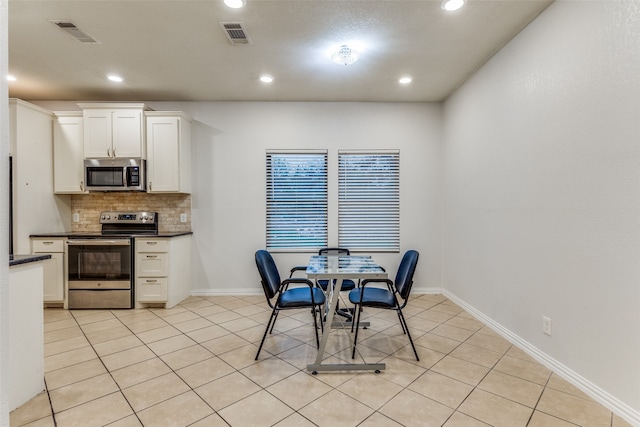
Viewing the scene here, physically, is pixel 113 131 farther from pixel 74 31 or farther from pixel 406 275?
pixel 406 275

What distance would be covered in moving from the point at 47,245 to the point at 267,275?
307 centimetres

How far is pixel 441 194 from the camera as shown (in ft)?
14.4

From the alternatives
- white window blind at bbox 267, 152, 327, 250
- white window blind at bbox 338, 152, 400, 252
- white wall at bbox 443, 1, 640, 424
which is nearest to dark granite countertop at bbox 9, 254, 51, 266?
white window blind at bbox 267, 152, 327, 250

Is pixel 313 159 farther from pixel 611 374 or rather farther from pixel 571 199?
pixel 611 374

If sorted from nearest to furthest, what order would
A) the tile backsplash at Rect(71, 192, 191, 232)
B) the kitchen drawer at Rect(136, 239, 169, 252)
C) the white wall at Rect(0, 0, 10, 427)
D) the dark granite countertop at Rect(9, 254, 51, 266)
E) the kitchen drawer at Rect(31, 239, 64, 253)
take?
the white wall at Rect(0, 0, 10, 427), the dark granite countertop at Rect(9, 254, 51, 266), the kitchen drawer at Rect(31, 239, 64, 253), the kitchen drawer at Rect(136, 239, 169, 252), the tile backsplash at Rect(71, 192, 191, 232)

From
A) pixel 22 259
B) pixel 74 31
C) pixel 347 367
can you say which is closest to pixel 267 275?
pixel 347 367

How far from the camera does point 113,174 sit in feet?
12.9

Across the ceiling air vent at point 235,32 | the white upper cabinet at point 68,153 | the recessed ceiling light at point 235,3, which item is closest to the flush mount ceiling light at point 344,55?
the ceiling air vent at point 235,32

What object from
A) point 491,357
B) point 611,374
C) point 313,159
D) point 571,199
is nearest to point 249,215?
point 313,159

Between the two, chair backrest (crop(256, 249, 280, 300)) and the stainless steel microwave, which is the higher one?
the stainless steel microwave

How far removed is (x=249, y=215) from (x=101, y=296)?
209 centimetres

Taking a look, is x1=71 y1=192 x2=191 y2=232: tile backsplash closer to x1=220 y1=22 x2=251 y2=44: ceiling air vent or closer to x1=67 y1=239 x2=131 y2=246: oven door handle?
x1=67 y1=239 x2=131 y2=246: oven door handle

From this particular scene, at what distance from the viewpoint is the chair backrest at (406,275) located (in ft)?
8.65

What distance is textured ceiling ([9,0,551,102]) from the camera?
232 centimetres
